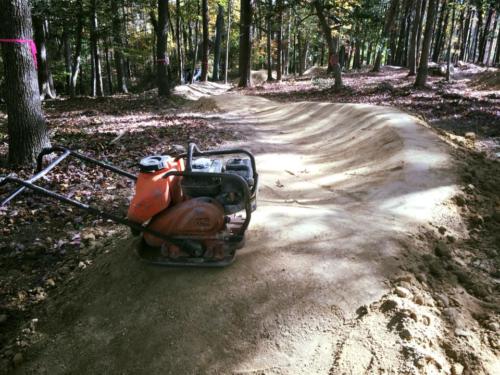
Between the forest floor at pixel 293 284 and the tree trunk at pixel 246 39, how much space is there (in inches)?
761

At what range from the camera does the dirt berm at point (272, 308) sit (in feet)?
10.6

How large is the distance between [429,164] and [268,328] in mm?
4929

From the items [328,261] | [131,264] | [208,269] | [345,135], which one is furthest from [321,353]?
[345,135]

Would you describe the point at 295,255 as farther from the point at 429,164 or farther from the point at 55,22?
the point at 55,22

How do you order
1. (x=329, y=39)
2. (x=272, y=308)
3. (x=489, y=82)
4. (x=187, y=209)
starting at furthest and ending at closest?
1. (x=489, y=82)
2. (x=329, y=39)
3. (x=187, y=209)
4. (x=272, y=308)

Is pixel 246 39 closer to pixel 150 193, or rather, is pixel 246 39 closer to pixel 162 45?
pixel 162 45

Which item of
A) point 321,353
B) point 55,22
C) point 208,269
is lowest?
point 321,353

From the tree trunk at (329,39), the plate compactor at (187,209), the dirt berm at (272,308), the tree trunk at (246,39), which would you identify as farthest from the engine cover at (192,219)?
the tree trunk at (246,39)

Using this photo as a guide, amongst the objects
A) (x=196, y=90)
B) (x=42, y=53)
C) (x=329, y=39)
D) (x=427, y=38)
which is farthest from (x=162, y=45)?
(x=427, y=38)

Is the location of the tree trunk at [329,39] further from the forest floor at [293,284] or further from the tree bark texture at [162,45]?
the forest floor at [293,284]

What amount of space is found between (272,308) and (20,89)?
21.8 ft

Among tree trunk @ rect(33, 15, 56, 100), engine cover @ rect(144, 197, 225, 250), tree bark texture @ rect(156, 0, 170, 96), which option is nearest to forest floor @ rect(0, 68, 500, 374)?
engine cover @ rect(144, 197, 225, 250)

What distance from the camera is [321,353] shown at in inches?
127

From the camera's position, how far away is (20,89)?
745 cm
